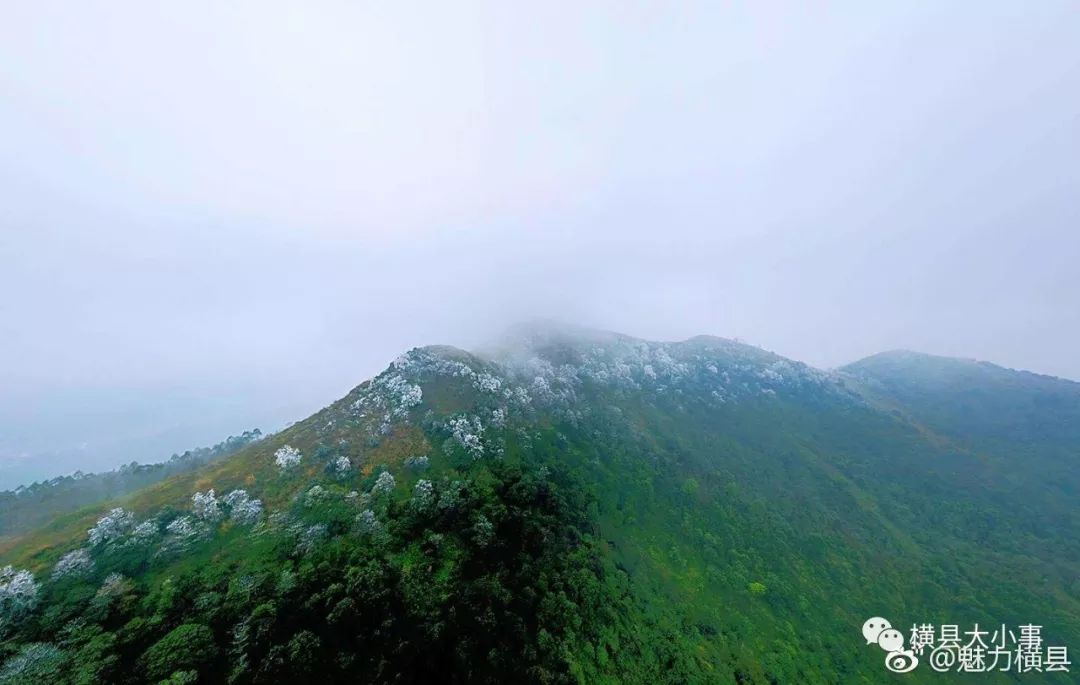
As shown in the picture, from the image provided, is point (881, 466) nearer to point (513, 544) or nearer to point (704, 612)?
point (704, 612)

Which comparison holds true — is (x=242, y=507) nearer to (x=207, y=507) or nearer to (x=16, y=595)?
(x=207, y=507)

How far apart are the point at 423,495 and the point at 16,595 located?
6649 centimetres

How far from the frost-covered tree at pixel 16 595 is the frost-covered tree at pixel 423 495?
6212cm

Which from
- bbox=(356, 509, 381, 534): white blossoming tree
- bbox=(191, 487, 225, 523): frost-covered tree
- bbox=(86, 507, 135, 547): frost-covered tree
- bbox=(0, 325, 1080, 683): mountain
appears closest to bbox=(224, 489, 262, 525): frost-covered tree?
bbox=(0, 325, 1080, 683): mountain

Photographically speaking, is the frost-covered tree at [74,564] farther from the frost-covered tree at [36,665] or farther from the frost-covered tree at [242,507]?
the frost-covered tree at [242,507]

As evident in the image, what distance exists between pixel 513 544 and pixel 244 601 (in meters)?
52.9

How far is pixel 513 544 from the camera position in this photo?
330 ft

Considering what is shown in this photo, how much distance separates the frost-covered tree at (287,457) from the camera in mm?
110938

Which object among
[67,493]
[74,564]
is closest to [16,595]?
[74,564]

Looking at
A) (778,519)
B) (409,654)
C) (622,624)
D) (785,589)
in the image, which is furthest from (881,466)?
(409,654)

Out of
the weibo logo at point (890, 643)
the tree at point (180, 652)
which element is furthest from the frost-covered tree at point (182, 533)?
the weibo logo at point (890, 643)

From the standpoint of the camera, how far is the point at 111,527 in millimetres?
85312

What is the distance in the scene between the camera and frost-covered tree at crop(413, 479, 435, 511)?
102 m

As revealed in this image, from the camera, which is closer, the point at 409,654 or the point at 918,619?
the point at 409,654
